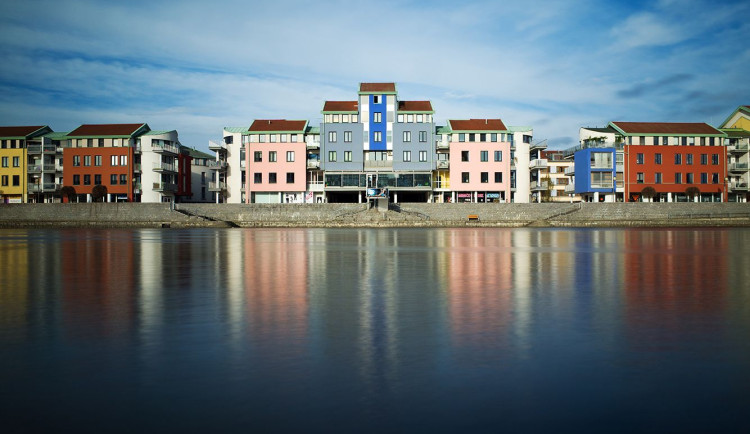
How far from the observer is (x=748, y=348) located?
816cm

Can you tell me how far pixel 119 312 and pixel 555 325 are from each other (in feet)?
26.5

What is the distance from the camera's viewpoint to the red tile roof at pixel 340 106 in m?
89.5

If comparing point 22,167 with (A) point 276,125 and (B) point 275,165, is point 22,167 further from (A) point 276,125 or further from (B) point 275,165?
(B) point 275,165

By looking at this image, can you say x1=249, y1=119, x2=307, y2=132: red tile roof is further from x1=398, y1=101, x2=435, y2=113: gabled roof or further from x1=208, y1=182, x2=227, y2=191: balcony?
x1=398, y1=101, x2=435, y2=113: gabled roof

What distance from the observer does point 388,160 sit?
90.1 meters

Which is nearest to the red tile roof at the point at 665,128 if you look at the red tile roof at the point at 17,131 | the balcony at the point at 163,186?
the balcony at the point at 163,186

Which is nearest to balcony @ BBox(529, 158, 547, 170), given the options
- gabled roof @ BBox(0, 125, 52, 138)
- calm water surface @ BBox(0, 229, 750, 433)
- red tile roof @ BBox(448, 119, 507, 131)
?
red tile roof @ BBox(448, 119, 507, 131)

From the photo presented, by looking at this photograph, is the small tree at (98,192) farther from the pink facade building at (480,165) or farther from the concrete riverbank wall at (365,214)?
the pink facade building at (480,165)

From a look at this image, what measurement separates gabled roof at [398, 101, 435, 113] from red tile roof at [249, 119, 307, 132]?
51.1 feet

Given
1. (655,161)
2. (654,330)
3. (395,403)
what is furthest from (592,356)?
(655,161)

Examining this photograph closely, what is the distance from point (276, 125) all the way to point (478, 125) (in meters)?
32.0

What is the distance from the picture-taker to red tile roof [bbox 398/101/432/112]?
90.1 m

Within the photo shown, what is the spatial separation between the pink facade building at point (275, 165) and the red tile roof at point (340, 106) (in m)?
5.25

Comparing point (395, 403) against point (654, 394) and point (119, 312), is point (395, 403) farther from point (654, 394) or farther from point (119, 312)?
point (119, 312)
